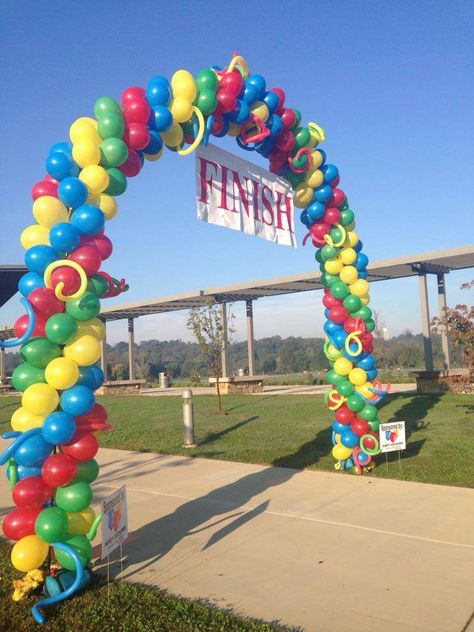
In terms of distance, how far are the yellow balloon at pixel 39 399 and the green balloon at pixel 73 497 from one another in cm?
70

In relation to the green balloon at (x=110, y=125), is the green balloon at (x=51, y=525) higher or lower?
lower

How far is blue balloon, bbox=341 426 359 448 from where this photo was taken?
877 cm

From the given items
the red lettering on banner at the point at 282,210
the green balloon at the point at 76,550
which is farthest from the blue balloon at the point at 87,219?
the red lettering on banner at the point at 282,210

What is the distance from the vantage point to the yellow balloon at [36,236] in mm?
5305

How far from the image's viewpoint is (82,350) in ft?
16.6

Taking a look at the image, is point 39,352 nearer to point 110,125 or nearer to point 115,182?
point 115,182

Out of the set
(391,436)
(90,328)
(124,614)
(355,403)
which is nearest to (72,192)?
(90,328)

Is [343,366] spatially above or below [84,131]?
below

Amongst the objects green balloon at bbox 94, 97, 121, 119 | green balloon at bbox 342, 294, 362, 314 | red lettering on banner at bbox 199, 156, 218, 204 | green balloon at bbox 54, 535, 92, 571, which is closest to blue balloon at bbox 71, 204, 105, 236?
green balloon at bbox 94, 97, 121, 119

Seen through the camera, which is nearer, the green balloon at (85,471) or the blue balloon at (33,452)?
the blue balloon at (33,452)

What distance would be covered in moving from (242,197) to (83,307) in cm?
349

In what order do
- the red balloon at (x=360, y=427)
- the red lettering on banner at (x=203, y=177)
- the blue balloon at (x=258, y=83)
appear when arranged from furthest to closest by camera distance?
the red balloon at (x=360, y=427)
the red lettering on banner at (x=203, y=177)
the blue balloon at (x=258, y=83)

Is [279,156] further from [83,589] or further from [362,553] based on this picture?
[83,589]

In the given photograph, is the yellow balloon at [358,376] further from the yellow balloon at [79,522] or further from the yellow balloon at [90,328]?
the yellow balloon at [79,522]
